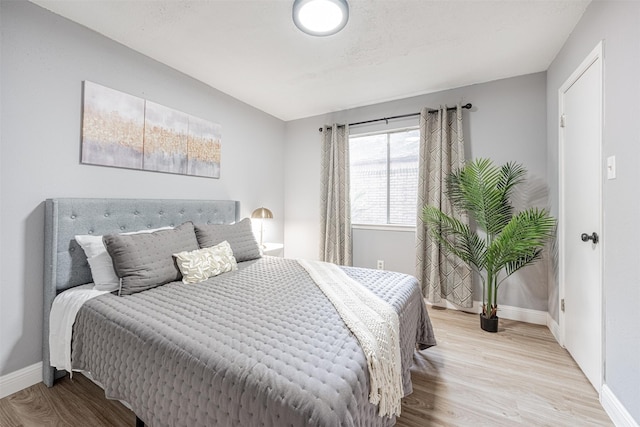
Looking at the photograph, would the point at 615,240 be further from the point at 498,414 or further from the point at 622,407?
the point at 498,414

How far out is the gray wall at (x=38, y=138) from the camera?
1639 mm

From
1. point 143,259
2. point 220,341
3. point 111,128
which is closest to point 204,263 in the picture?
point 143,259

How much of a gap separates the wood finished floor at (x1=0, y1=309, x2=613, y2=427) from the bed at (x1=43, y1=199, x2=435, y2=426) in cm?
19

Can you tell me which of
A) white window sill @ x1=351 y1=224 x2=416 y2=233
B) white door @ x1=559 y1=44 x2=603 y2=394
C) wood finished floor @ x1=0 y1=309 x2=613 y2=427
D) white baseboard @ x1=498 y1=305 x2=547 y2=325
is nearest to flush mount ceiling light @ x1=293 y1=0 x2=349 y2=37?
white door @ x1=559 y1=44 x2=603 y2=394

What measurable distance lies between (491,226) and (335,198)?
1815 mm

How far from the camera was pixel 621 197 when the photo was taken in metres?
1.42

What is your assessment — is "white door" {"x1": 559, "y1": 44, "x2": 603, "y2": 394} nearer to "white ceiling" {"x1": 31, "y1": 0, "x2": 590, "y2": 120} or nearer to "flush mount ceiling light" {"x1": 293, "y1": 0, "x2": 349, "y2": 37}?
"white ceiling" {"x1": 31, "y1": 0, "x2": 590, "y2": 120}

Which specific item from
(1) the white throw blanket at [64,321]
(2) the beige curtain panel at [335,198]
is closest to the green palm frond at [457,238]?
(2) the beige curtain panel at [335,198]

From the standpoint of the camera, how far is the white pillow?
1.76 metres

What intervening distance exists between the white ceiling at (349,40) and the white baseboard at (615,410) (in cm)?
240

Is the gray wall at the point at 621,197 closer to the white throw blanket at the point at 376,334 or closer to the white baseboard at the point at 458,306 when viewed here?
the white throw blanket at the point at 376,334

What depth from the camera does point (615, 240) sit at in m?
1.47

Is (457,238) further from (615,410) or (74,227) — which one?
(74,227)

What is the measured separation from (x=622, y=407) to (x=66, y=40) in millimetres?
4030
